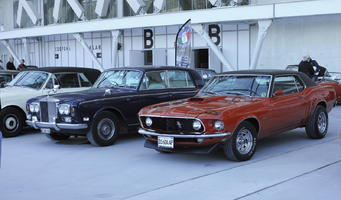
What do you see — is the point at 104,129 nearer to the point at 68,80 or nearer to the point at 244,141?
the point at 68,80

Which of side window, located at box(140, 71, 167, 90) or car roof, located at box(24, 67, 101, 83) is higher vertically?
car roof, located at box(24, 67, 101, 83)

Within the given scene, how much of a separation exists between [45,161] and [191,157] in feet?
8.39

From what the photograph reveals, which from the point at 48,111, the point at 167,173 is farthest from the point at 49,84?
the point at 167,173

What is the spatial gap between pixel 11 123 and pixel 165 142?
503 cm

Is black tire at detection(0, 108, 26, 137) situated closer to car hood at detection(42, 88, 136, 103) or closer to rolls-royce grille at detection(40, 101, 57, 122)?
rolls-royce grille at detection(40, 101, 57, 122)

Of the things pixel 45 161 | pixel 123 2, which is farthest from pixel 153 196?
pixel 123 2

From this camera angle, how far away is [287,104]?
26.5 feet

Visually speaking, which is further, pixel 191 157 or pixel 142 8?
pixel 142 8

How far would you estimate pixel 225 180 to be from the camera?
6168 mm

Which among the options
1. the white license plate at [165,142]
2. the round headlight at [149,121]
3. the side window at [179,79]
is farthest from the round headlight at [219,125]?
the side window at [179,79]

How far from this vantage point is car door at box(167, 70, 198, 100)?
10023mm

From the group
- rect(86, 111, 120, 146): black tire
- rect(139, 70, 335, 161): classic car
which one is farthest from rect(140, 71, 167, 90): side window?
rect(139, 70, 335, 161): classic car

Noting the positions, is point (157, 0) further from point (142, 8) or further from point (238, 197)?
point (238, 197)

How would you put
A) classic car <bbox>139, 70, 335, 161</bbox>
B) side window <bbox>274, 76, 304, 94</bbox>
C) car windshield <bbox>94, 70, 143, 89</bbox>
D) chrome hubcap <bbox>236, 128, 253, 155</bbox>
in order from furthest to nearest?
car windshield <bbox>94, 70, 143, 89</bbox>, side window <bbox>274, 76, 304, 94</bbox>, chrome hubcap <bbox>236, 128, 253, 155</bbox>, classic car <bbox>139, 70, 335, 161</bbox>
